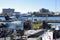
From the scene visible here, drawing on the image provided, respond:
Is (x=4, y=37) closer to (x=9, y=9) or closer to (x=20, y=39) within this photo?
(x=20, y=39)

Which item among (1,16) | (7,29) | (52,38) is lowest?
(52,38)

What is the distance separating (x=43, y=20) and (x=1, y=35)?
3.09ft

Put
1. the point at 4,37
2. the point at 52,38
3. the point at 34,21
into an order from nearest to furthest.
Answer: the point at 4,37 → the point at 52,38 → the point at 34,21

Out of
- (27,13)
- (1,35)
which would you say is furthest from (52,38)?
(1,35)

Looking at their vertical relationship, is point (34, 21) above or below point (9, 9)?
below

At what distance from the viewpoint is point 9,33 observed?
2.89m

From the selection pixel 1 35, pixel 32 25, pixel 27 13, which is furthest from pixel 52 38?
pixel 1 35

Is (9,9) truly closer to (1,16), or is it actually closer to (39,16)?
(1,16)

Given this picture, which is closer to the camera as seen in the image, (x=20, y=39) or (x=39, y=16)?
(x=20, y=39)

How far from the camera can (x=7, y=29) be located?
2975mm

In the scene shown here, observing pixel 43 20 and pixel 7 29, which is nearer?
pixel 7 29

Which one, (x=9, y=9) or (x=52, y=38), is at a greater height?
(x=9, y=9)

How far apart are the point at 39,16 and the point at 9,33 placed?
79cm

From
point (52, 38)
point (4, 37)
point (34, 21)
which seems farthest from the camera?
point (34, 21)
